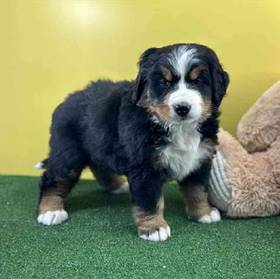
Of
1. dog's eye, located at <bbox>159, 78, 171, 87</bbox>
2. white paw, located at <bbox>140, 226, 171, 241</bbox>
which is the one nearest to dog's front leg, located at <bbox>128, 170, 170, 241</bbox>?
white paw, located at <bbox>140, 226, 171, 241</bbox>

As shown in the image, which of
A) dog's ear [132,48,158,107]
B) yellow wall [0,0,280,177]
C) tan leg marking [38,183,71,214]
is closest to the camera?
dog's ear [132,48,158,107]

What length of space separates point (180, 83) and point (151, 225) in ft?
2.32

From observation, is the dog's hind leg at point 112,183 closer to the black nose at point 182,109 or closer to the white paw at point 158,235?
the white paw at point 158,235

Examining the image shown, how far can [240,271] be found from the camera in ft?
6.68

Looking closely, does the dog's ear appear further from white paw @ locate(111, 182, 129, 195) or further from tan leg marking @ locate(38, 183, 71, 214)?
white paw @ locate(111, 182, 129, 195)

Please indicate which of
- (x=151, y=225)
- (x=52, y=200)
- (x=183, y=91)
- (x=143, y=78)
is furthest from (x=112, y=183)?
(x=183, y=91)

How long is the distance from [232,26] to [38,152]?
5.33 ft

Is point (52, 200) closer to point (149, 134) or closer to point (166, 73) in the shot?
point (149, 134)

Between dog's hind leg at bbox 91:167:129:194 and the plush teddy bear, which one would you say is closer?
the plush teddy bear

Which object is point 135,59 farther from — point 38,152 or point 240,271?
point 240,271

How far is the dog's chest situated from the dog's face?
0.11m

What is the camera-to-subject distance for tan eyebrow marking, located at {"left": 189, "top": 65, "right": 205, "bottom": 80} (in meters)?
2.24

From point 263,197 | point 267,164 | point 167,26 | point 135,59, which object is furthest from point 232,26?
point 263,197

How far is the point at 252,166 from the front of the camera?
2.82 meters
